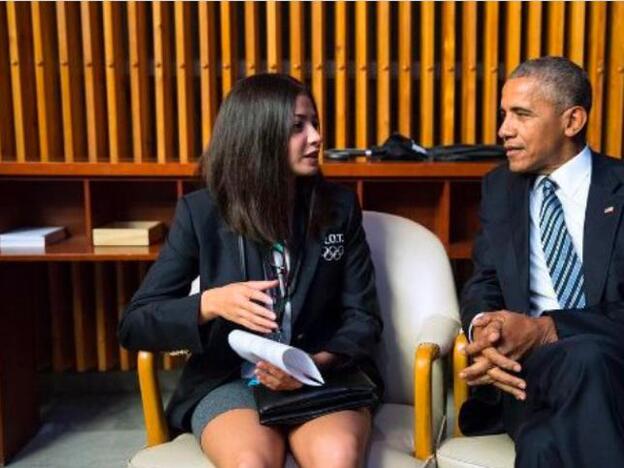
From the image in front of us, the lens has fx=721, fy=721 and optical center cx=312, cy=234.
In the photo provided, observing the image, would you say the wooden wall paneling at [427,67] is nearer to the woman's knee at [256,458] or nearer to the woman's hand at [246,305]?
the woman's hand at [246,305]

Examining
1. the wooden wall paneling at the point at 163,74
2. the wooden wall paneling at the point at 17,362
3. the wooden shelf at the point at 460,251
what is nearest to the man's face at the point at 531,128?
the wooden shelf at the point at 460,251

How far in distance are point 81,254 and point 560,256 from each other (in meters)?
1.80

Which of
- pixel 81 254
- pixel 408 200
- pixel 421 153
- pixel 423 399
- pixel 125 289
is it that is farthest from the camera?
pixel 125 289

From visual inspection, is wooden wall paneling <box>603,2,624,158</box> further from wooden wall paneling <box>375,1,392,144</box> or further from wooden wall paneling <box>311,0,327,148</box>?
wooden wall paneling <box>311,0,327,148</box>

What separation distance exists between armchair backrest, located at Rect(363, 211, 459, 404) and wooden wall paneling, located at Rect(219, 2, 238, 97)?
135 cm

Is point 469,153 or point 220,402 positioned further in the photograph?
point 469,153

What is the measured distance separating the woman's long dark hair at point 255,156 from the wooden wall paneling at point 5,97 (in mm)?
1797

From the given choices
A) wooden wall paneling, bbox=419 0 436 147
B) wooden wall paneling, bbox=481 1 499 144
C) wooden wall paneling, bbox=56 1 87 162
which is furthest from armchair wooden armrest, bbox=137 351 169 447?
wooden wall paneling, bbox=481 1 499 144

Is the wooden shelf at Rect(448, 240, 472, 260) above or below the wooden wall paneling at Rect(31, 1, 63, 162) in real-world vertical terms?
below

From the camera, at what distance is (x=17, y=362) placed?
3.19 m

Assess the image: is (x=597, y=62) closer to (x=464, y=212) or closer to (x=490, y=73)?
(x=490, y=73)

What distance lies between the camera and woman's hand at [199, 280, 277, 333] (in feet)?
5.90

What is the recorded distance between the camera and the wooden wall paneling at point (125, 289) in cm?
367

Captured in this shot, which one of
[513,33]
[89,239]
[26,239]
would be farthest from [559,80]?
[26,239]
